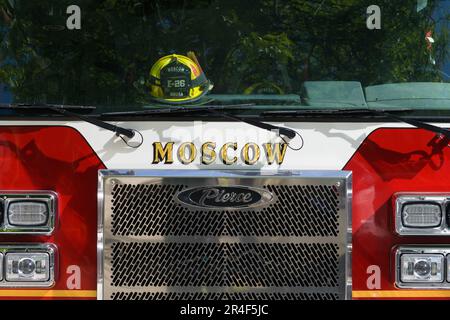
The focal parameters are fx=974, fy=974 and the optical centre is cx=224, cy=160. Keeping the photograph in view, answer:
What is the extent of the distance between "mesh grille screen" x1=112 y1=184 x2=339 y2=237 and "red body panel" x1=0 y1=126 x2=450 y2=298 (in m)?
0.15

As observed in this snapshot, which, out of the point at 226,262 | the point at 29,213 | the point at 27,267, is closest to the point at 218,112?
the point at 226,262

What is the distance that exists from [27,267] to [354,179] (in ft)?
5.65

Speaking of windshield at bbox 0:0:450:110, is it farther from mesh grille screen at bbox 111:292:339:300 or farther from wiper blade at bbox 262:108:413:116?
mesh grille screen at bbox 111:292:339:300

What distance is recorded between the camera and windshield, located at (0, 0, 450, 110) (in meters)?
5.04

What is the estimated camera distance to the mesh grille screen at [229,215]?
192 inches

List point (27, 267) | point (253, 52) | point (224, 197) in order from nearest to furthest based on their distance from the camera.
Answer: point (224, 197) < point (27, 267) < point (253, 52)

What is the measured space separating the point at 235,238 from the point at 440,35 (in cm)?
151

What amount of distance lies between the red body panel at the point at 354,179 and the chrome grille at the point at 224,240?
0.33 ft

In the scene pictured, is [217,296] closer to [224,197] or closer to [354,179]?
[224,197]

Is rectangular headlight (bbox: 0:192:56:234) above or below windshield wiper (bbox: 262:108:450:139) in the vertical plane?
below

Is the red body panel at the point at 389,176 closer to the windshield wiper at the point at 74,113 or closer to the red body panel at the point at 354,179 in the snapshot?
the red body panel at the point at 354,179

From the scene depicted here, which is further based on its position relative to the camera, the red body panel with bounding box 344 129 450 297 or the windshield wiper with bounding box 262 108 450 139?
the red body panel with bounding box 344 129 450 297

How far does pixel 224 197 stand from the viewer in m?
4.86

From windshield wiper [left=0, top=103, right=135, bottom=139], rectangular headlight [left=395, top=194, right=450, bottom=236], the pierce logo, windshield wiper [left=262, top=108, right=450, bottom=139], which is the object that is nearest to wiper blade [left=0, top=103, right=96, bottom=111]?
windshield wiper [left=0, top=103, right=135, bottom=139]
